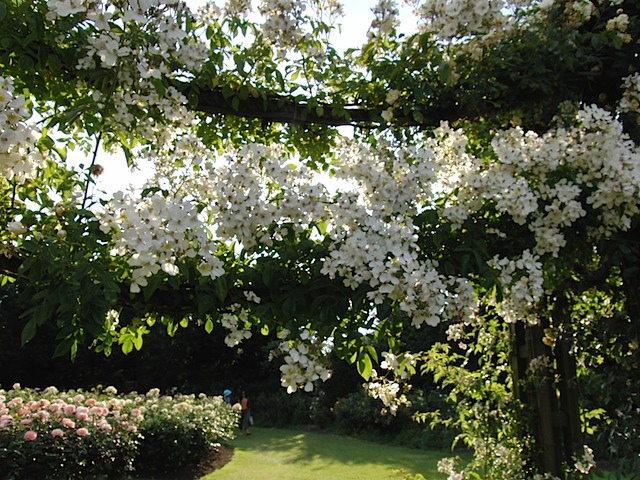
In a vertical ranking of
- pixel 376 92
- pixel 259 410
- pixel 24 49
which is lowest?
pixel 259 410

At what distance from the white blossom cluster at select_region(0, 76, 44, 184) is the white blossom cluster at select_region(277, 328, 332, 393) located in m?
0.99

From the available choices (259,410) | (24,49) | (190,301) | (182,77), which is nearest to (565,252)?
(190,301)

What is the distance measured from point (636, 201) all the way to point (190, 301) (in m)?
1.66

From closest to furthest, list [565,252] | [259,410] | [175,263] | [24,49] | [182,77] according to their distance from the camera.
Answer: [175,263]
[24,49]
[565,252]
[182,77]
[259,410]

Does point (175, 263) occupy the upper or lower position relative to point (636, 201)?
lower

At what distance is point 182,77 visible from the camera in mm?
2598

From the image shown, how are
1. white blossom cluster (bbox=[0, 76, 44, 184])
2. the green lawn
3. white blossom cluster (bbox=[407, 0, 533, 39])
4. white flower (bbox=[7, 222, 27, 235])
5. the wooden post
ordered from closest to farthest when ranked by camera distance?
white blossom cluster (bbox=[0, 76, 44, 184]) → white flower (bbox=[7, 222, 27, 235]) → white blossom cluster (bbox=[407, 0, 533, 39]) → the wooden post → the green lawn

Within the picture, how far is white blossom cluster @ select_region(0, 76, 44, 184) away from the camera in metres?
1.62

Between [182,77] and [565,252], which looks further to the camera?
[182,77]

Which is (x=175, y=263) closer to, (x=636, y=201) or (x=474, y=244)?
(x=474, y=244)

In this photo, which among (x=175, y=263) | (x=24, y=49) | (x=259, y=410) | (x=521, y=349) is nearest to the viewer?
(x=175, y=263)

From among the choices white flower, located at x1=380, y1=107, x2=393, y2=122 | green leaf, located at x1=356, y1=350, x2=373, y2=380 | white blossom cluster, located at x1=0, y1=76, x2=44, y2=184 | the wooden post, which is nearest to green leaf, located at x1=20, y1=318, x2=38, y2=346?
white blossom cluster, located at x1=0, y1=76, x2=44, y2=184

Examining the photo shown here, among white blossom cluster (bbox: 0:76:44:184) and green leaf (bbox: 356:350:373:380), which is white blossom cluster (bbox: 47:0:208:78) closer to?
white blossom cluster (bbox: 0:76:44:184)

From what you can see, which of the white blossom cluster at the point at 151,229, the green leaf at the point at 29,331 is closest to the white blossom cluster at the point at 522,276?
the white blossom cluster at the point at 151,229
